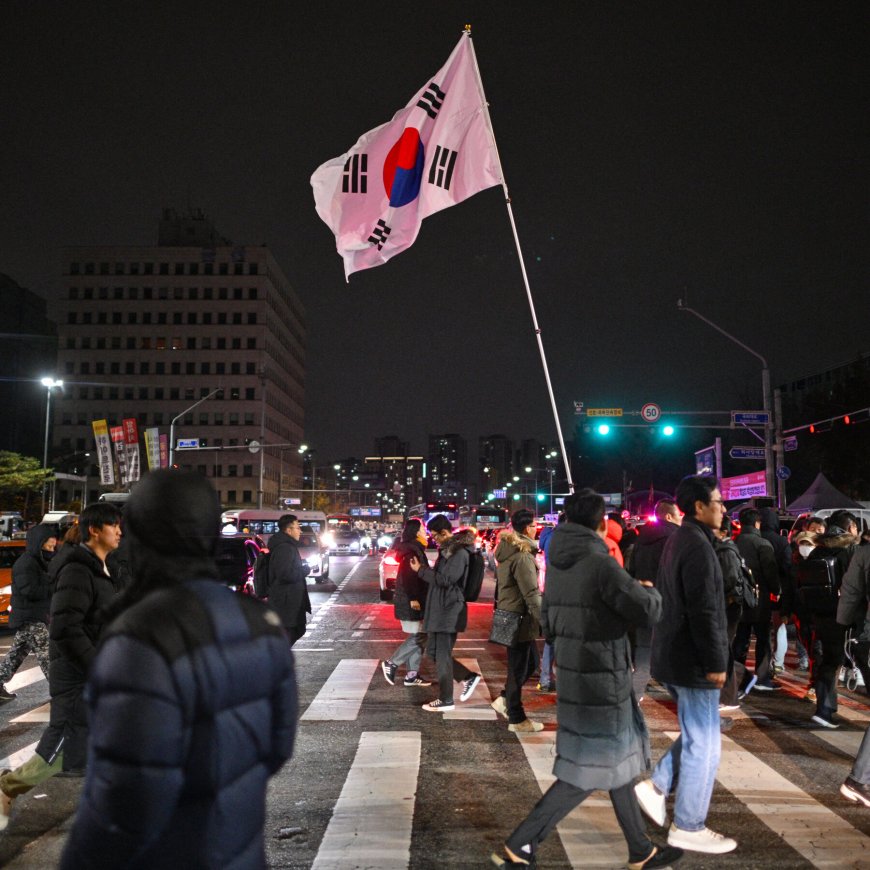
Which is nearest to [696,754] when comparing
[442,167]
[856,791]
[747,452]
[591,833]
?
[591,833]

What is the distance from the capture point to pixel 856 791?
5.58 metres

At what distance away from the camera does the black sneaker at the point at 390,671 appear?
9.84 meters

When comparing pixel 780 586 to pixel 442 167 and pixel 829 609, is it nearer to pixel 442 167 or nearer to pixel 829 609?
pixel 829 609

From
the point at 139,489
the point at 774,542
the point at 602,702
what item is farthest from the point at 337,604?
the point at 139,489

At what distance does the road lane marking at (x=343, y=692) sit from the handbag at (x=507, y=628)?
171 cm

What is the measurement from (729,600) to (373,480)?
148 meters

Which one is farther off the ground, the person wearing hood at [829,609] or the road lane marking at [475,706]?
the person wearing hood at [829,609]

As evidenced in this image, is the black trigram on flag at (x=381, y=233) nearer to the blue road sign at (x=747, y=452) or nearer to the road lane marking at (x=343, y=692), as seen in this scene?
the road lane marking at (x=343, y=692)

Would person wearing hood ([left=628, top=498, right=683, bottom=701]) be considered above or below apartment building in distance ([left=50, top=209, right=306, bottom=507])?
below

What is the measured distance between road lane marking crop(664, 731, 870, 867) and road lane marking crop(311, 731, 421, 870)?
2251 millimetres

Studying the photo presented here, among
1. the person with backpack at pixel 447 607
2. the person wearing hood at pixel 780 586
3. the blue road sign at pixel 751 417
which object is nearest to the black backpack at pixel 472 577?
the person with backpack at pixel 447 607

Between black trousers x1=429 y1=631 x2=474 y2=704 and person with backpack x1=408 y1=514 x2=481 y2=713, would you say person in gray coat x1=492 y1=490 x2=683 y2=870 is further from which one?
black trousers x1=429 y1=631 x2=474 y2=704

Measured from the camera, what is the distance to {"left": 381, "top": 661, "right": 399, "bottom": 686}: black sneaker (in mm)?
9844

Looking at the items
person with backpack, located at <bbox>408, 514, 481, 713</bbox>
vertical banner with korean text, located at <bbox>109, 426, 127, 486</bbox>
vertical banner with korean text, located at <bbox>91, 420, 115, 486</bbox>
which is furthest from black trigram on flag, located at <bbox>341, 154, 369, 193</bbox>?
vertical banner with korean text, located at <bbox>91, 420, 115, 486</bbox>
